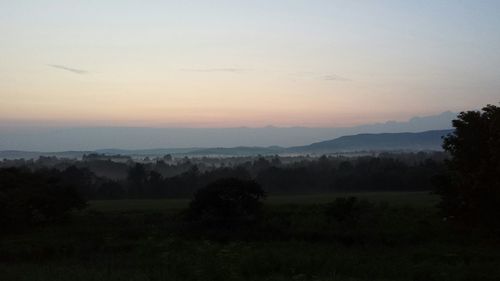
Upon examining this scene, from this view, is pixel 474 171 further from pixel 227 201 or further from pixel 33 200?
pixel 33 200

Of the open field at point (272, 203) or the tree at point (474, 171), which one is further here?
the open field at point (272, 203)

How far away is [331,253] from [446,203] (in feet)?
35.2

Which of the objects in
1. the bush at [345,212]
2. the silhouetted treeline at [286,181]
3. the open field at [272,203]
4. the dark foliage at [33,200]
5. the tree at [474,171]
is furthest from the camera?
the silhouetted treeline at [286,181]

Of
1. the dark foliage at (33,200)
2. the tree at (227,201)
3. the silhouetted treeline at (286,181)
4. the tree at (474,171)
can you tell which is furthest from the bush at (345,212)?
the silhouetted treeline at (286,181)

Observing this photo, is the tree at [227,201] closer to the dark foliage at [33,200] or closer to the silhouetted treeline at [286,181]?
Answer: the dark foliage at [33,200]

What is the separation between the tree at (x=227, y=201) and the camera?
33188 mm

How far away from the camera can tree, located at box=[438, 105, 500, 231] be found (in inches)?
1037

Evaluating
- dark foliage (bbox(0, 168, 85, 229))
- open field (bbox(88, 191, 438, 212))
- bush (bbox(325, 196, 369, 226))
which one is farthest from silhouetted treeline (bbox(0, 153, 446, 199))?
bush (bbox(325, 196, 369, 226))

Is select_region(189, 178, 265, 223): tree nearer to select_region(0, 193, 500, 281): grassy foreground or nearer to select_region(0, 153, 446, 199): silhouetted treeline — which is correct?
select_region(0, 193, 500, 281): grassy foreground

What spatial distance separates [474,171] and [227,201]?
13201mm

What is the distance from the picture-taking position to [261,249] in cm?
2167

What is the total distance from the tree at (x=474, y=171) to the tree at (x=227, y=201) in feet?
34.8

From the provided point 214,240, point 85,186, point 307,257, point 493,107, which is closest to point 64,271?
point 307,257

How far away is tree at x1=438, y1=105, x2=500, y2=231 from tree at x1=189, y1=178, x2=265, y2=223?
34.8ft
